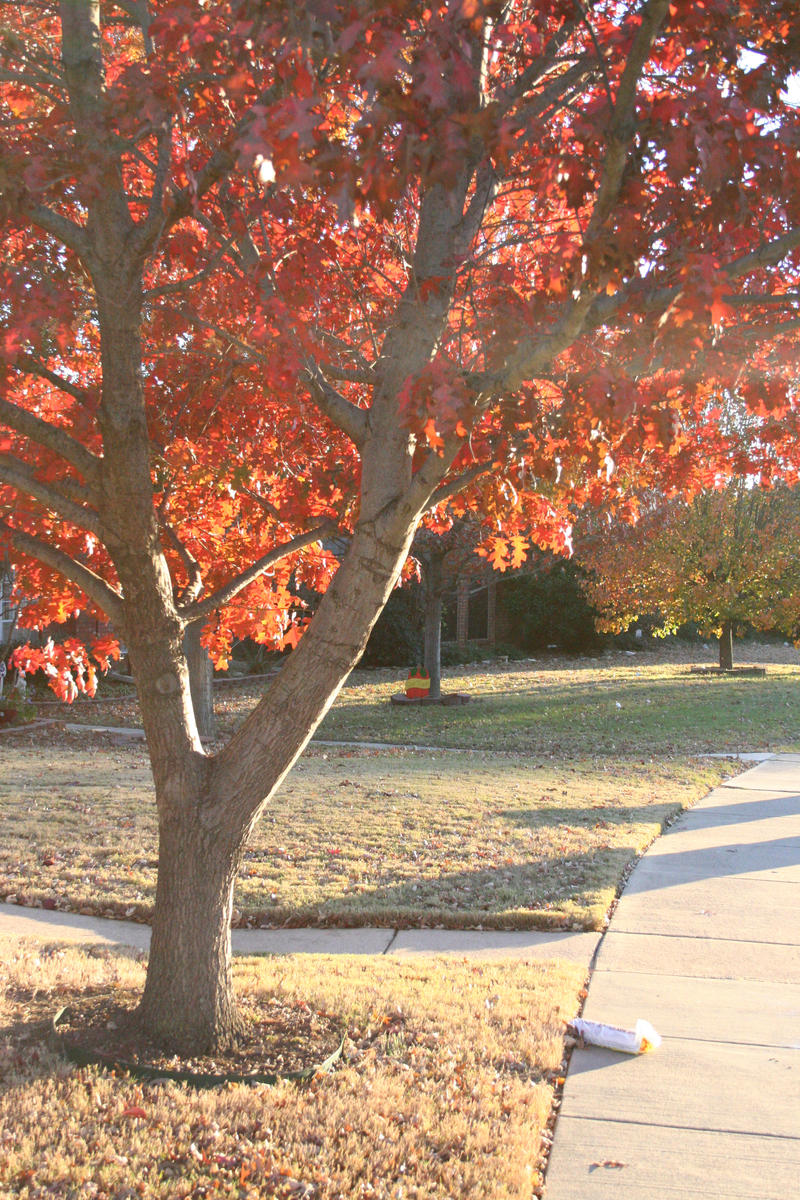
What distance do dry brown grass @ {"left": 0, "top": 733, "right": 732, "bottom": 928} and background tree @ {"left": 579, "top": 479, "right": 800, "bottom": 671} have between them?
9.00m

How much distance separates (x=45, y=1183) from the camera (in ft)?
10.4

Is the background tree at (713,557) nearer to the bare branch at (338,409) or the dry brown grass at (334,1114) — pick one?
the dry brown grass at (334,1114)

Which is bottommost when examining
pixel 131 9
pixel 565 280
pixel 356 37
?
pixel 565 280

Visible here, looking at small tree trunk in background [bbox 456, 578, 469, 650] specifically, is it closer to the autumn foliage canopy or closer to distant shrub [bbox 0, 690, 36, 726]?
distant shrub [bbox 0, 690, 36, 726]

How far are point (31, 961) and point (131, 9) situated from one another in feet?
14.8

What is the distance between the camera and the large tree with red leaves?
3.24 metres

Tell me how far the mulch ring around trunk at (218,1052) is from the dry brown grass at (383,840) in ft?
6.07

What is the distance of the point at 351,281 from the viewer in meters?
5.51

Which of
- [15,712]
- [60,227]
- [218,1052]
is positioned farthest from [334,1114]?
[15,712]

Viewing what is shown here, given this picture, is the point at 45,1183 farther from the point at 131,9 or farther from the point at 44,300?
the point at 131,9

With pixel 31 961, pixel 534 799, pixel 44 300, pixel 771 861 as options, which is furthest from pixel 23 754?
pixel 44 300

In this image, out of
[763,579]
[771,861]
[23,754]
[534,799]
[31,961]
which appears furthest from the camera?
[763,579]

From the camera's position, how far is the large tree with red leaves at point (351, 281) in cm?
324

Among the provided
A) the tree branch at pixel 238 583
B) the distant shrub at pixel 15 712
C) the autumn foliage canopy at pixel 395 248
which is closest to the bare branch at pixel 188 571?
the autumn foliage canopy at pixel 395 248
